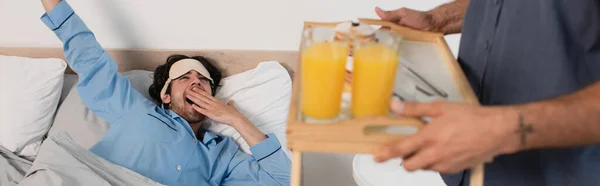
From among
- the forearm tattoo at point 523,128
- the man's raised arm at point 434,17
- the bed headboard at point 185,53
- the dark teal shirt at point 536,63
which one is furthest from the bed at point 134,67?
the forearm tattoo at point 523,128

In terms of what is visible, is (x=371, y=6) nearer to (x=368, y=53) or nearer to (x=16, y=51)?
(x=368, y=53)

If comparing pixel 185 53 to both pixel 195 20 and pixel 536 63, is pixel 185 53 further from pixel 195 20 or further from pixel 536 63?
pixel 536 63

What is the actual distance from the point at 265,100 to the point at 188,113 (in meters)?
0.28

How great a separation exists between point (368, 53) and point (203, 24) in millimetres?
1239

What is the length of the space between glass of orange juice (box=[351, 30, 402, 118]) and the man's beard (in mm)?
1134

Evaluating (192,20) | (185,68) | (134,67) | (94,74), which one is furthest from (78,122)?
(192,20)

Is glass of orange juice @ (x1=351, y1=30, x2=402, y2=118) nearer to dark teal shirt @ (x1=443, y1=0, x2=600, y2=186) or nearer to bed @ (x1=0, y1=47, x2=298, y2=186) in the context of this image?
dark teal shirt @ (x1=443, y1=0, x2=600, y2=186)

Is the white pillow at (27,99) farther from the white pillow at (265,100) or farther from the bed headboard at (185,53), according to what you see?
the white pillow at (265,100)

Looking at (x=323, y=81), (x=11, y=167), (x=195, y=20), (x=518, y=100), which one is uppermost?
(x=323, y=81)

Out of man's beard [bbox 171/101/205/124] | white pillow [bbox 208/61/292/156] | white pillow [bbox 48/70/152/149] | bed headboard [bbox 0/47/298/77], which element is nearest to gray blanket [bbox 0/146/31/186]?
white pillow [bbox 48/70/152/149]

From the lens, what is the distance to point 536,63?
849mm

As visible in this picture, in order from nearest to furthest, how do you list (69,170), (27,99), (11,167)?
(69,170) < (11,167) < (27,99)

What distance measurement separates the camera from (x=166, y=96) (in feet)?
6.17

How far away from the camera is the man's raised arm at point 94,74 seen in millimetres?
1713
